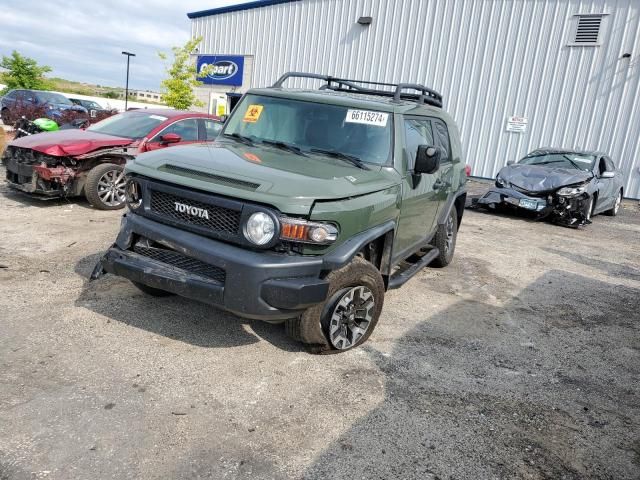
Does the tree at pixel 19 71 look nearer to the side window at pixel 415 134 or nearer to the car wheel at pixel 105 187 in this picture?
the car wheel at pixel 105 187

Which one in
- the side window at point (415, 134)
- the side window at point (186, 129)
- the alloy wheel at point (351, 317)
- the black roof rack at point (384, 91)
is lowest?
the alloy wheel at point (351, 317)

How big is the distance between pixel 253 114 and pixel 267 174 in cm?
151

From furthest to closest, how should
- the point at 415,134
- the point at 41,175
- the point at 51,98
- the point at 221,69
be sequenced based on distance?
1. the point at 221,69
2. the point at 51,98
3. the point at 41,175
4. the point at 415,134

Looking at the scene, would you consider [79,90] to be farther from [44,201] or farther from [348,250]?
[348,250]

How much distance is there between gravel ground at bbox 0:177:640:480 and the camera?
2596 millimetres

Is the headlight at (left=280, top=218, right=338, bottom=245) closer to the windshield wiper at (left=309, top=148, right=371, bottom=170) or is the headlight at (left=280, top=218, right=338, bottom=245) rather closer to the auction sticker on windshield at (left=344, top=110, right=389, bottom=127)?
the windshield wiper at (left=309, top=148, right=371, bottom=170)

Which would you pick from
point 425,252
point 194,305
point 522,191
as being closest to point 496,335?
point 425,252

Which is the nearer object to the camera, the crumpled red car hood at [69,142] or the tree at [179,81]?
the crumpled red car hood at [69,142]

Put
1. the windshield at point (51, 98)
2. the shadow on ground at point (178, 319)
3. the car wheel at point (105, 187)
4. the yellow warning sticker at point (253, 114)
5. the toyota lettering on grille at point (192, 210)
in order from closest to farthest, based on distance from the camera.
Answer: the toyota lettering on grille at point (192, 210) → the shadow on ground at point (178, 319) → the yellow warning sticker at point (253, 114) → the car wheel at point (105, 187) → the windshield at point (51, 98)

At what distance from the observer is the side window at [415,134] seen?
4.40 meters

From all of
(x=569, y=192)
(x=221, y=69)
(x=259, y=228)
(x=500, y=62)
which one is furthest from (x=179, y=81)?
(x=259, y=228)

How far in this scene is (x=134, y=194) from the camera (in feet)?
→ 12.3

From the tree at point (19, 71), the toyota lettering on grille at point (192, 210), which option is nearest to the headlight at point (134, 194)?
the toyota lettering on grille at point (192, 210)

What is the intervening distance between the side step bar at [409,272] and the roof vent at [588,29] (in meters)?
12.9
